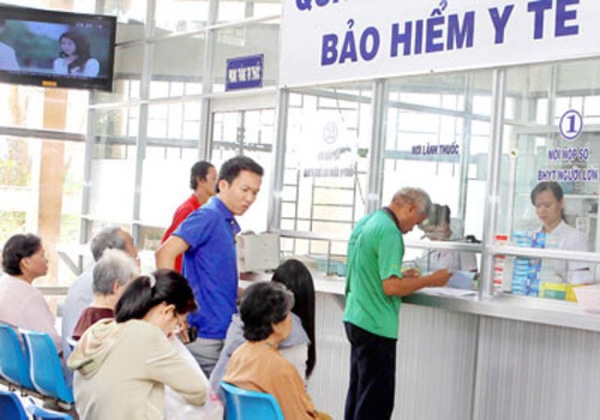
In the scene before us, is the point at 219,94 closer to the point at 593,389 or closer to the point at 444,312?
the point at 444,312

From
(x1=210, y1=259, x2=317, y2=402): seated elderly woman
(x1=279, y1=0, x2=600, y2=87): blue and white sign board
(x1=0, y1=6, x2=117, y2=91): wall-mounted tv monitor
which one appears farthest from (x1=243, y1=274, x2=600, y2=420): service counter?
(x1=0, y1=6, x2=117, y2=91): wall-mounted tv monitor

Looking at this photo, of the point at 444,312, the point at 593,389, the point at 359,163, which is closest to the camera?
the point at 593,389

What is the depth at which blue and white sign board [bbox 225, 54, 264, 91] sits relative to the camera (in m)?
6.91

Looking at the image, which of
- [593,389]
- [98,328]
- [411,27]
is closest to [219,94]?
[411,27]

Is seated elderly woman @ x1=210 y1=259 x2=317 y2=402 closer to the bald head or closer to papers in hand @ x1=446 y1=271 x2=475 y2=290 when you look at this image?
the bald head

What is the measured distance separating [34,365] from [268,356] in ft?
5.59

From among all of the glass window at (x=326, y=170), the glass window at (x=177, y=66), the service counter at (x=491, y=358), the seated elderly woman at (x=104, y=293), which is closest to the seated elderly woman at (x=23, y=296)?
the seated elderly woman at (x=104, y=293)

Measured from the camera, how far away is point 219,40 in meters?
7.59

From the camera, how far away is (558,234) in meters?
4.61

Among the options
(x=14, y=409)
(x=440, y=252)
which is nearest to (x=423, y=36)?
(x=440, y=252)

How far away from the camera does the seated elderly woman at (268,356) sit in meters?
3.33

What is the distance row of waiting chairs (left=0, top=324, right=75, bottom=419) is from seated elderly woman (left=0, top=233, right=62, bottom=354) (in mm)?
251

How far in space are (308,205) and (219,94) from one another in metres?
1.58

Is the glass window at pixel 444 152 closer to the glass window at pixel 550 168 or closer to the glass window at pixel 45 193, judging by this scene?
the glass window at pixel 550 168
